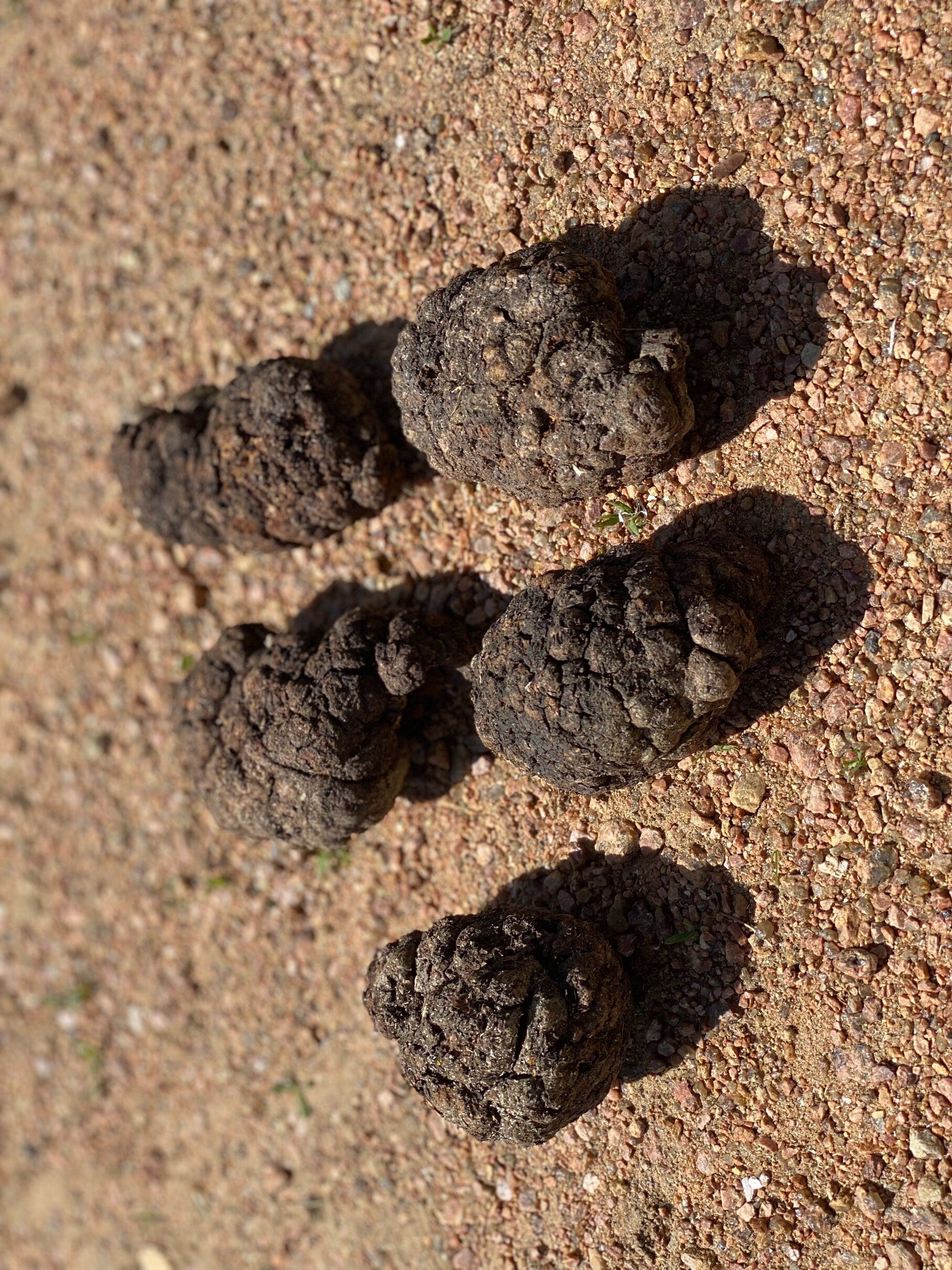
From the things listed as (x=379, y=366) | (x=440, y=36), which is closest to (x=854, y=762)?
(x=379, y=366)

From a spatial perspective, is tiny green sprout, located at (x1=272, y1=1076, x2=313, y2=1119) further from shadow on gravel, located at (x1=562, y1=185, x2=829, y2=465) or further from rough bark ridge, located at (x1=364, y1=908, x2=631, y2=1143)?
shadow on gravel, located at (x1=562, y1=185, x2=829, y2=465)

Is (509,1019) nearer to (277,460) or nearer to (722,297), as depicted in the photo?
(277,460)

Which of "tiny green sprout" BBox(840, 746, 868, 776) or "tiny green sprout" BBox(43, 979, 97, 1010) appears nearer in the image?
"tiny green sprout" BBox(840, 746, 868, 776)

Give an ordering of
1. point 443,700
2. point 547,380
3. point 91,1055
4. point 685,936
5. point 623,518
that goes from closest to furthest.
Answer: point 547,380 → point 685,936 → point 623,518 → point 443,700 → point 91,1055

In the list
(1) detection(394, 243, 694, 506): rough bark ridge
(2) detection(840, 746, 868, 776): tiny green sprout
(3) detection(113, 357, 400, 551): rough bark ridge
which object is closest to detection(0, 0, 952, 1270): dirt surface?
(2) detection(840, 746, 868, 776): tiny green sprout

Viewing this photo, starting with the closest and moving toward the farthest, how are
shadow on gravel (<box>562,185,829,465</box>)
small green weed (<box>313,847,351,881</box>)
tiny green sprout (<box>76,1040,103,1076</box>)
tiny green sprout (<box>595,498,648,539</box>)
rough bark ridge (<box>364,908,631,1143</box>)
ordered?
rough bark ridge (<box>364,908,631,1143</box>) < shadow on gravel (<box>562,185,829,465</box>) < tiny green sprout (<box>595,498,648,539</box>) < small green weed (<box>313,847,351,881</box>) < tiny green sprout (<box>76,1040,103,1076</box>)

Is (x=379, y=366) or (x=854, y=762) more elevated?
(x=379, y=366)

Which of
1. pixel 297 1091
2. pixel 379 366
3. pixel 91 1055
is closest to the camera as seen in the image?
pixel 379 366
